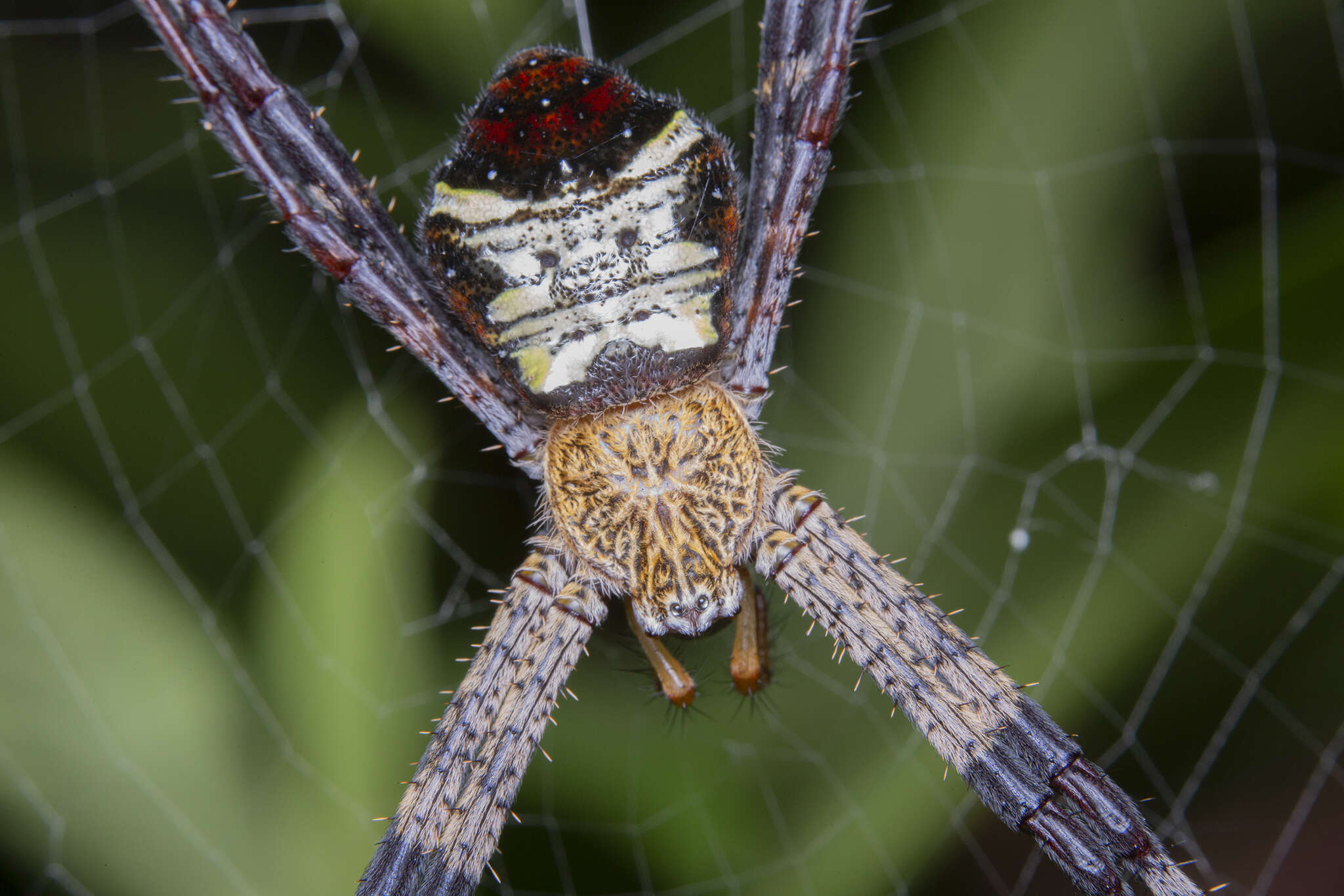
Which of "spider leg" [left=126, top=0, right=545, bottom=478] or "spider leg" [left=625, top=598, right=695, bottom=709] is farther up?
"spider leg" [left=126, top=0, right=545, bottom=478]

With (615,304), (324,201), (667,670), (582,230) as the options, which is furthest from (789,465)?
(324,201)

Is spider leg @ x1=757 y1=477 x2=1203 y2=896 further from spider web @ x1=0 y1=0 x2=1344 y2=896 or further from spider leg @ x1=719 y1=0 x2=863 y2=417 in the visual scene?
spider leg @ x1=719 y1=0 x2=863 y2=417

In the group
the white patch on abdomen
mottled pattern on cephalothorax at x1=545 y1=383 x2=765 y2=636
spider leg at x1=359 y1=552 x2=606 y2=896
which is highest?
the white patch on abdomen

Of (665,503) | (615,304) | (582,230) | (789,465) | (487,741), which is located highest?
(582,230)

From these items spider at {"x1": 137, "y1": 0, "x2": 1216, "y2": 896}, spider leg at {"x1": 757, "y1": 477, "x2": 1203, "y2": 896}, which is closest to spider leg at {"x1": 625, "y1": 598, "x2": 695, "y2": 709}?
spider at {"x1": 137, "y1": 0, "x2": 1216, "y2": 896}

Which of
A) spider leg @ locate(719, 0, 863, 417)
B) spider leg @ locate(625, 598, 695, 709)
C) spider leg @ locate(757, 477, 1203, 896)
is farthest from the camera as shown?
spider leg @ locate(625, 598, 695, 709)

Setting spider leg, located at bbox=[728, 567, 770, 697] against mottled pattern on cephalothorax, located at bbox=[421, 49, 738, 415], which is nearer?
mottled pattern on cephalothorax, located at bbox=[421, 49, 738, 415]

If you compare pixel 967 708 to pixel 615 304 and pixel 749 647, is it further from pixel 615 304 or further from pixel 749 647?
pixel 615 304

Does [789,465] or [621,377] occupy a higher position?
[621,377]
